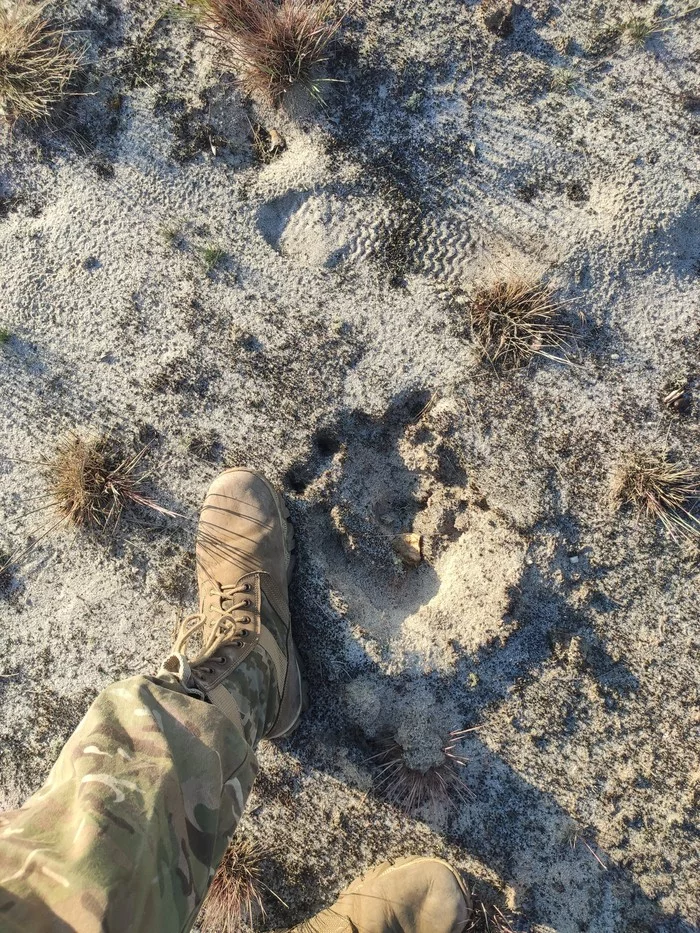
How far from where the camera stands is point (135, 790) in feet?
6.15

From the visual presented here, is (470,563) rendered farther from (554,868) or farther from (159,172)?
(159,172)

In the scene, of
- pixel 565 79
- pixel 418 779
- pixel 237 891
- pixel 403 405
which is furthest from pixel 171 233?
pixel 237 891

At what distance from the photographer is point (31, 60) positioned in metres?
2.81

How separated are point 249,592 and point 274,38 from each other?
8.08 ft

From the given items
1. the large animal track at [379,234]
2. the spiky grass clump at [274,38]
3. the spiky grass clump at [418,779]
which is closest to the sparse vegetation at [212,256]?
the large animal track at [379,234]

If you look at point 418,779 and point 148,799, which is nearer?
point 148,799

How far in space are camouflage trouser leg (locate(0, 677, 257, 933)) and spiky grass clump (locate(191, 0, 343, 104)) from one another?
103 inches

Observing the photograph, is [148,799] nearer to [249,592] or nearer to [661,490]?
[249,592]

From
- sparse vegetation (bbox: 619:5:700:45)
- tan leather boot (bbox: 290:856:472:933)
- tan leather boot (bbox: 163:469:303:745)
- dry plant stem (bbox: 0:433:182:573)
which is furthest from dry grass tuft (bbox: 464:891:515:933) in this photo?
sparse vegetation (bbox: 619:5:700:45)

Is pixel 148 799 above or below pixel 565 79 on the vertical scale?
below

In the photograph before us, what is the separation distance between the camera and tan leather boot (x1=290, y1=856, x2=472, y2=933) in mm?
2732

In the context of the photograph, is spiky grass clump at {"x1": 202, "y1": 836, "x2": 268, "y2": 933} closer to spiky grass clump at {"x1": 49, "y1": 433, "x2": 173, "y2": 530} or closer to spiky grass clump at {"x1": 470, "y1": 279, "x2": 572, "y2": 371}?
spiky grass clump at {"x1": 49, "y1": 433, "x2": 173, "y2": 530}

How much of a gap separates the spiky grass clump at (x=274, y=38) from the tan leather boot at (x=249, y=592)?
1.80m

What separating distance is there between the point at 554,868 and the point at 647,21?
382cm
